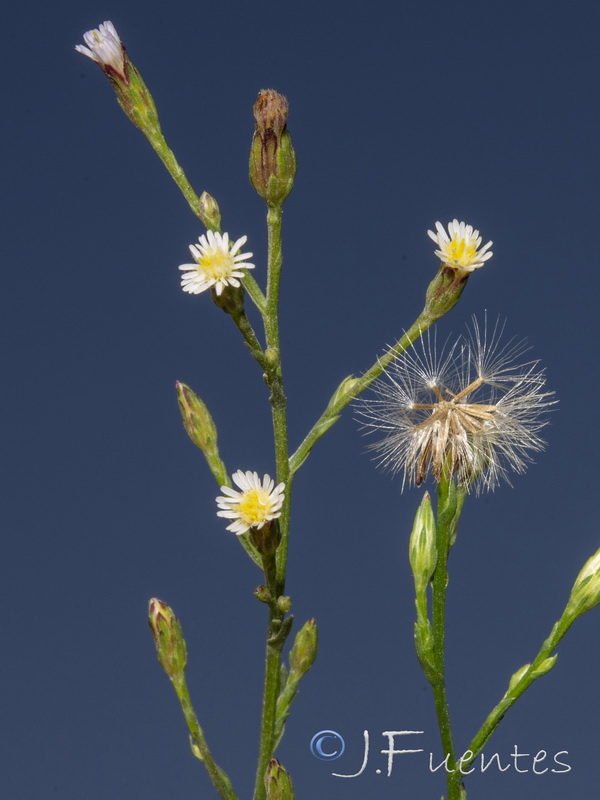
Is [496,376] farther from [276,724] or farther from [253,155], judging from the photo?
[276,724]

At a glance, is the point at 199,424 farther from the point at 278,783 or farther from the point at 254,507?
the point at 278,783

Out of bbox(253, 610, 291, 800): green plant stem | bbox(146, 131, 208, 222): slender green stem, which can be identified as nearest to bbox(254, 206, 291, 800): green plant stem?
bbox(253, 610, 291, 800): green plant stem

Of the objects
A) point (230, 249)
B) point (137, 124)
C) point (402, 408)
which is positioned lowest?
point (402, 408)

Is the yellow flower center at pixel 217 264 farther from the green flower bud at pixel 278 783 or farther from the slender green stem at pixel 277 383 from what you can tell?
the green flower bud at pixel 278 783

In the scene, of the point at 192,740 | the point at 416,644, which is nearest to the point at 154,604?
the point at 192,740

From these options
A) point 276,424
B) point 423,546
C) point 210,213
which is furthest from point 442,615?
point 210,213

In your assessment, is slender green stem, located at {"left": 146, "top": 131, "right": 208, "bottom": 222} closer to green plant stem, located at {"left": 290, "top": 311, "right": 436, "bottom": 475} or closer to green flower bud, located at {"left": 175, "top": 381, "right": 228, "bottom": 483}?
green flower bud, located at {"left": 175, "top": 381, "right": 228, "bottom": 483}
